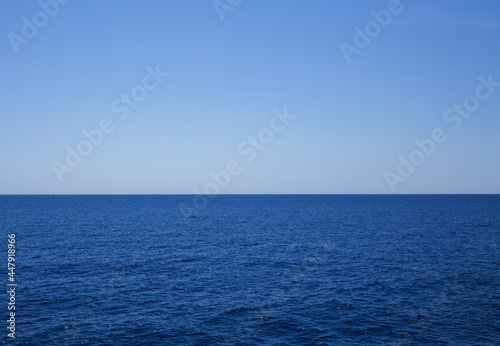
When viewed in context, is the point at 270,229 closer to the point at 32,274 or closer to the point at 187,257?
the point at 187,257

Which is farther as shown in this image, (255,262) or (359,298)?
(255,262)

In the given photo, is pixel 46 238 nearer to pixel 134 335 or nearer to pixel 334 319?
pixel 134 335

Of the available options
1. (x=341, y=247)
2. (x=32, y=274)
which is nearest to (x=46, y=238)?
(x=32, y=274)

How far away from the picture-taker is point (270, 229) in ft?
374

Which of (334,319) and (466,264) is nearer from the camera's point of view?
(334,319)

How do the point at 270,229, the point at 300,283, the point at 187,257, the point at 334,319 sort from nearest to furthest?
the point at 334,319, the point at 300,283, the point at 187,257, the point at 270,229

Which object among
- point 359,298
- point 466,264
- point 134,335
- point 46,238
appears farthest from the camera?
point 46,238

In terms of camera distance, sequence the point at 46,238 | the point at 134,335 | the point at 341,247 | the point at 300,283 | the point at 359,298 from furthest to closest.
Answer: the point at 46,238 < the point at 341,247 < the point at 300,283 < the point at 359,298 < the point at 134,335

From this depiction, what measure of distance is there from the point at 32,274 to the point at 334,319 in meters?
44.9

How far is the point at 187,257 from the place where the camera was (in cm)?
6888

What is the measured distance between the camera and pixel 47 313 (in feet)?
129

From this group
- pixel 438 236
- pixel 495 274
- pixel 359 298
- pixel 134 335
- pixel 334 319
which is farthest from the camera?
pixel 438 236

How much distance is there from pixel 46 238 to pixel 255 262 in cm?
5497

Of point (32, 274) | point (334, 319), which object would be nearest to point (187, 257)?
point (32, 274)
